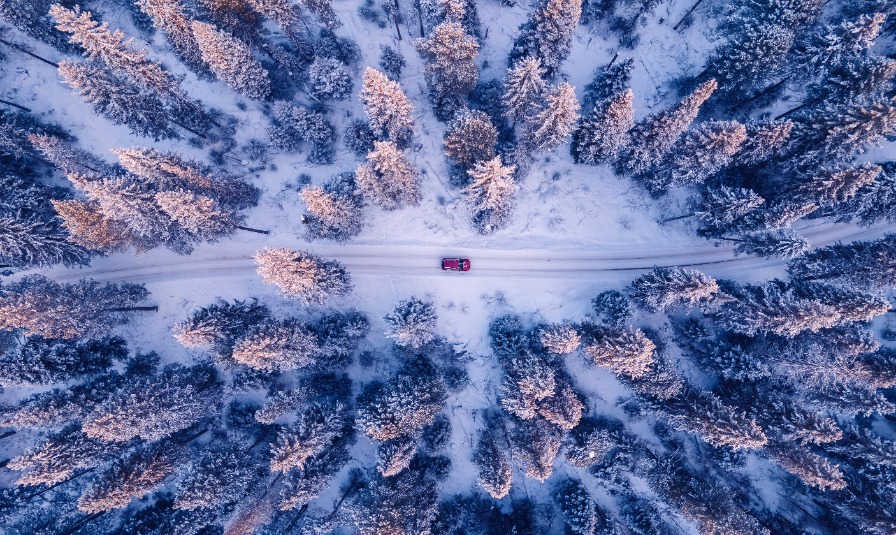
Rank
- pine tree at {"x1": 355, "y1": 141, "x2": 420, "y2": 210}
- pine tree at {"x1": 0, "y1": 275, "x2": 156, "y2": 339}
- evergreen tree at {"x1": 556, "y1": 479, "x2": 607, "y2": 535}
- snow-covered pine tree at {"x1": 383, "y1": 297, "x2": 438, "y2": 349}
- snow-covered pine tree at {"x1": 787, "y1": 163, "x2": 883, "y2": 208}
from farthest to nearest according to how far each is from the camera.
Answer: evergreen tree at {"x1": 556, "y1": 479, "x2": 607, "y2": 535}
snow-covered pine tree at {"x1": 383, "y1": 297, "x2": 438, "y2": 349}
pine tree at {"x1": 0, "y1": 275, "x2": 156, "y2": 339}
pine tree at {"x1": 355, "y1": 141, "x2": 420, "y2": 210}
snow-covered pine tree at {"x1": 787, "y1": 163, "x2": 883, "y2": 208}

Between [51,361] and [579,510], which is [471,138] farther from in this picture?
[51,361]

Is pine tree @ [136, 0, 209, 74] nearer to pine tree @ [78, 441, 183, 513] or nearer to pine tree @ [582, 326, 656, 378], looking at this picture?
pine tree @ [78, 441, 183, 513]

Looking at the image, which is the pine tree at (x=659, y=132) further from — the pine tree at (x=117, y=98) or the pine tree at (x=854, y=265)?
the pine tree at (x=117, y=98)

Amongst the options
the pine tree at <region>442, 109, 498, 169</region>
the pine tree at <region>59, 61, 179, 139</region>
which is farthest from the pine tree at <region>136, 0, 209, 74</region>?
the pine tree at <region>442, 109, 498, 169</region>

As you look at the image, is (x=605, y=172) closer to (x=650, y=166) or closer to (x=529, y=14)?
(x=650, y=166)

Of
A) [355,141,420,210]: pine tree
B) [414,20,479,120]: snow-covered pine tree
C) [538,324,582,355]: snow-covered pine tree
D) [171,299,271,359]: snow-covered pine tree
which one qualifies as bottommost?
[538,324,582,355]: snow-covered pine tree

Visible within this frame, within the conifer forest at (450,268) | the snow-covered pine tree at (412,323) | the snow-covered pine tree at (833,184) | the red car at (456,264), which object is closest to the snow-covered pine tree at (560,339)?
the conifer forest at (450,268)
